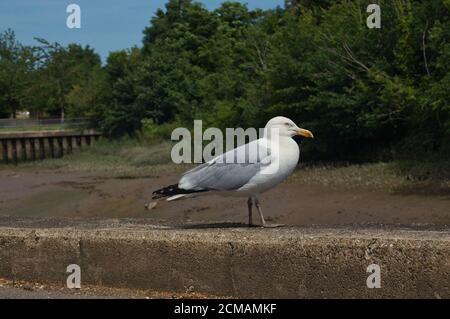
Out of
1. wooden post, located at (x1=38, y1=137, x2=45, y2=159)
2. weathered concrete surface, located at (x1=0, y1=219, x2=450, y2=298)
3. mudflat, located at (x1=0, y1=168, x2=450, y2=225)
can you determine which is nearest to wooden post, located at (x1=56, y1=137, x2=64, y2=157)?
wooden post, located at (x1=38, y1=137, x2=45, y2=159)

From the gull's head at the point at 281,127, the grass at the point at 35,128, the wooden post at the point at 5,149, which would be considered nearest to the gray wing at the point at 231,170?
the gull's head at the point at 281,127

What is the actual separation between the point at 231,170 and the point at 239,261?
1970mm

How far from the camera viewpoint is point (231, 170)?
8109 mm

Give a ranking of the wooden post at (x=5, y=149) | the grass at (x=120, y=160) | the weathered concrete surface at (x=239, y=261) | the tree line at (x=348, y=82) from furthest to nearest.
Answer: the wooden post at (x=5, y=149) < the grass at (x=120, y=160) < the tree line at (x=348, y=82) < the weathered concrete surface at (x=239, y=261)

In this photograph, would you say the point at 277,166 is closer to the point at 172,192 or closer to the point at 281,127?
the point at 281,127

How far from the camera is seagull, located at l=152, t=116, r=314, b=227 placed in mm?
7898

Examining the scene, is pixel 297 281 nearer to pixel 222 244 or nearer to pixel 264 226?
pixel 222 244

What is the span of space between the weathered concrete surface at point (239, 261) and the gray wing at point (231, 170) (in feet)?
4.34

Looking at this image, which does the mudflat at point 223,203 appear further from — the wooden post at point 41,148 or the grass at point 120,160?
the wooden post at point 41,148

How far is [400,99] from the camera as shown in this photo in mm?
25000

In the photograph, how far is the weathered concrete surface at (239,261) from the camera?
5645mm

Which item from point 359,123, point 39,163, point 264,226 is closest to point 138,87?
point 39,163

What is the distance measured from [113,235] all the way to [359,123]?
813 inches

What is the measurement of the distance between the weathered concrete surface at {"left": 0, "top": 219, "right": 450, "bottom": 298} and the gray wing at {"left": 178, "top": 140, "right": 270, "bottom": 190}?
132 cm
